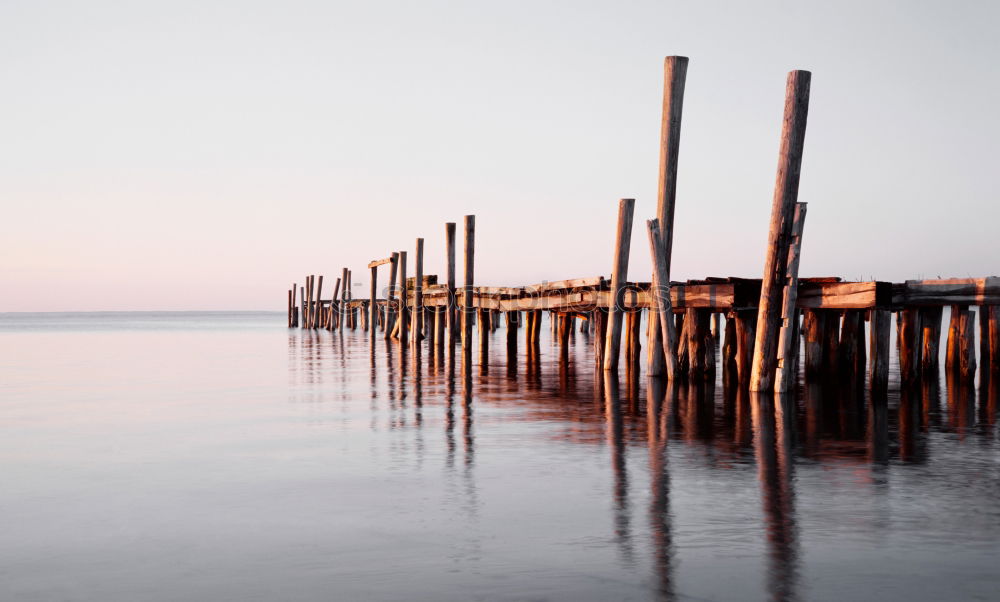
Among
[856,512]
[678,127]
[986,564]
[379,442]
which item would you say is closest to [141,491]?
[379,442]

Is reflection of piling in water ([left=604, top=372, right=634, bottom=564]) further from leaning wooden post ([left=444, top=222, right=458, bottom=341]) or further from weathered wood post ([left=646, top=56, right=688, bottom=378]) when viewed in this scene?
leaning wooden post ([left=444, top=222, right=458, bottom=341])

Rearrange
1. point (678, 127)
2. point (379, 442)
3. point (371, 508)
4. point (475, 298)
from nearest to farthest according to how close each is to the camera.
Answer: point (371, 508), point (379, 442), point (678, 127), point (475, 298)

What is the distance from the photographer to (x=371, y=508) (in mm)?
6879

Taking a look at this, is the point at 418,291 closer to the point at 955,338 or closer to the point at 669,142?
the point at 669,142

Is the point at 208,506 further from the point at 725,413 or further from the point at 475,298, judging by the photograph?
the point at 475,298

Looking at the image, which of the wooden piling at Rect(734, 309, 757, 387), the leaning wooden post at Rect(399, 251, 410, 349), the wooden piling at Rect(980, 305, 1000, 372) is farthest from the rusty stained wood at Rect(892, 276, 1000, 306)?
the leaning wooden post at Rect(399, 251, 410, 349)

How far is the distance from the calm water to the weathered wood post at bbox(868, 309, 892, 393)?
0.38m

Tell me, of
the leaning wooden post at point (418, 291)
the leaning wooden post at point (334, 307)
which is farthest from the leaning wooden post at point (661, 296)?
the leaning wooden post at point (334, 307)

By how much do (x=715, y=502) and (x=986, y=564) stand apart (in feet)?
6.22

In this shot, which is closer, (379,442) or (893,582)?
(893,582)

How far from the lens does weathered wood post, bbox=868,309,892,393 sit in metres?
12.9

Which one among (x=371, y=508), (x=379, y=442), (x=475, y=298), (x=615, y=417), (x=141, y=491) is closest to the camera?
(x=371, y=508)

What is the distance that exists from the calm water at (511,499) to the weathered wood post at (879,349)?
1.24 feet

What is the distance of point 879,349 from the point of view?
13336 mm
